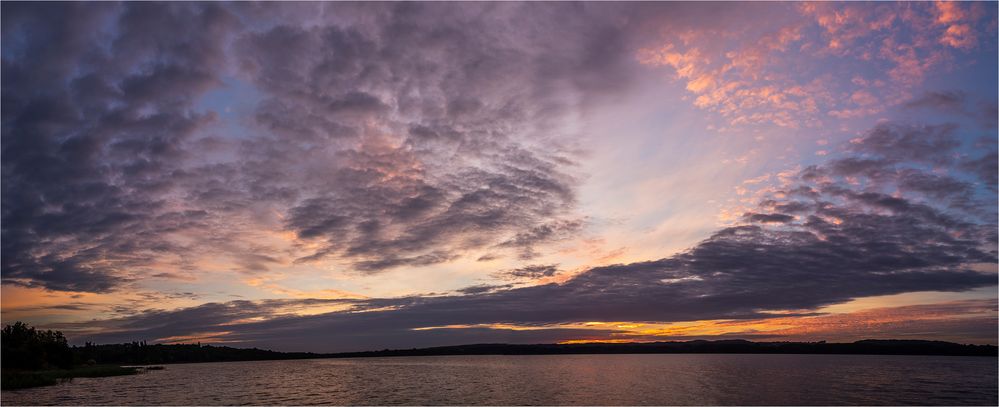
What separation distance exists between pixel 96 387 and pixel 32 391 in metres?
11.8

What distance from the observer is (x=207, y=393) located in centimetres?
9262

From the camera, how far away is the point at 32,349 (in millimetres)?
116375

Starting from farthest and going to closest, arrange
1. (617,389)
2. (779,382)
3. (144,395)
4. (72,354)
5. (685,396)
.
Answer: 1. (72,354)
2. (779,382)
3. (617,389)
4. (144,395)
5. (685,396)

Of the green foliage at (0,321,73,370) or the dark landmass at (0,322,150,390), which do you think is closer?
the dark landmass at (0,322,150,390)

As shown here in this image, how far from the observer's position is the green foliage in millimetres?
111500

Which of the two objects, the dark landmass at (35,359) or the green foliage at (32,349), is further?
the green foliage at (32,349)

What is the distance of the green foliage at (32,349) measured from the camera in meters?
112

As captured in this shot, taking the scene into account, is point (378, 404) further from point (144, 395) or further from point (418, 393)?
point (144, 395)

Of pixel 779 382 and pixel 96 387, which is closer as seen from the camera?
pixel 96 387

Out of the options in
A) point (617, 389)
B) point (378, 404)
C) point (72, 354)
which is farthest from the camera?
point (72, 354)

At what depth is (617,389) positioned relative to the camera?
93.8 m

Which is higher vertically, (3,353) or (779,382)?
(3,353)

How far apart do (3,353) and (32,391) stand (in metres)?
33.2

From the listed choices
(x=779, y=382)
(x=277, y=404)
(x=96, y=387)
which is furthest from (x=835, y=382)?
(x=96, y=387)
